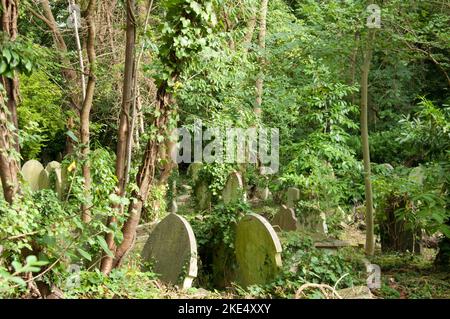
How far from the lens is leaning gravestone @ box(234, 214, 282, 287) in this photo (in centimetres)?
543

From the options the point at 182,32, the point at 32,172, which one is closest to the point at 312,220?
the point at 182,32

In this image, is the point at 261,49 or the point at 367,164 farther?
the point at 261,49

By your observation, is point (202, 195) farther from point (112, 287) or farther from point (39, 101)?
point (112, 287)

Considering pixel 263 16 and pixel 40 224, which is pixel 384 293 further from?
pixel 263 16

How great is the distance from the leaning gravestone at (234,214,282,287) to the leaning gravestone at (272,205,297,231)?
2.39 m

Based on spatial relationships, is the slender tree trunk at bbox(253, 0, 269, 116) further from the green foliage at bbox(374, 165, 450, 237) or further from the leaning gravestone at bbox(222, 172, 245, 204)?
the green foliage at bbox(374, 165, 450, 237)

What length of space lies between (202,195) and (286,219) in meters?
3.43

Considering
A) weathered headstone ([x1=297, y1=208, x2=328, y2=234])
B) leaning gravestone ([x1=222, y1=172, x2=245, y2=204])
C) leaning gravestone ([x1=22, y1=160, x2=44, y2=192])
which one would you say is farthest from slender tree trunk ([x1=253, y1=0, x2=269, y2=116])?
leaning gravestone ([x1=22, y1=160, x2=44, y2=192])

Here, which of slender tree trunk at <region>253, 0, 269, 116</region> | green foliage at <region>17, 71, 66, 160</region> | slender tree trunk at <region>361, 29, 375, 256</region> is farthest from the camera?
green foliage at <region>17, 71, 66, 160</region>

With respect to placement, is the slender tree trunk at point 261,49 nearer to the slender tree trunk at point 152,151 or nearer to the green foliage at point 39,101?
the green foliage at point 39,101

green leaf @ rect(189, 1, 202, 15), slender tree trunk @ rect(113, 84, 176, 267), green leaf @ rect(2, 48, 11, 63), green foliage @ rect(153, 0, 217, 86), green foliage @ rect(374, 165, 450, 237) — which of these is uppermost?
green leaf @ rect(189, 1, 202, 15)

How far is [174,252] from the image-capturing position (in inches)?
229

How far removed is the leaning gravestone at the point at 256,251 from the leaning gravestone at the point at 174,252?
61 cm

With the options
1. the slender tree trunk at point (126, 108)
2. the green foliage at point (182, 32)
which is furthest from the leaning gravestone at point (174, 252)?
the green foliage at point (182, 32)
